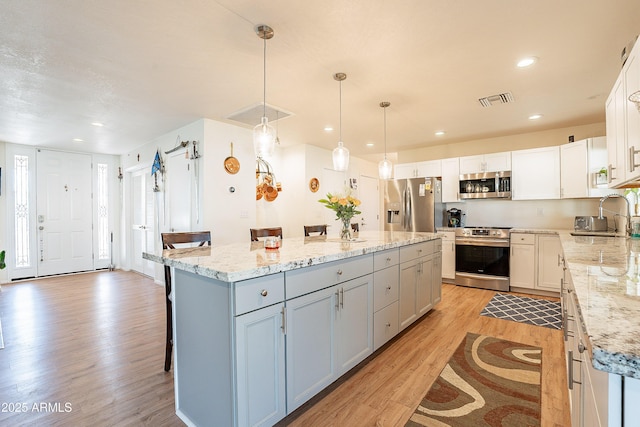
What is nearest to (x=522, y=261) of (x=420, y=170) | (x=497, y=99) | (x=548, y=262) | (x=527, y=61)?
(x=548, y=262)

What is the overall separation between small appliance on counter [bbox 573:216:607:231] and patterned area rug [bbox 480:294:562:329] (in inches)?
42.6

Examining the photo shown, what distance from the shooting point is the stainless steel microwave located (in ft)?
15.5

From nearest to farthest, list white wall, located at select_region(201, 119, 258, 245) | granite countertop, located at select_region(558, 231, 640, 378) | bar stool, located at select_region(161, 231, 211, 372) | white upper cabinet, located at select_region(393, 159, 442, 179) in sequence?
granite countertop, located at select_region(558, 231, 640, 378) < bar stool, located at select_region(161, 231, 211, 372) < white wall, located at select_region(201, 119, 258, 245) < white upper cabinet, located at select_region(393, 159, 442, 179)

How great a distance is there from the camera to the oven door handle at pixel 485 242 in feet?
14.6

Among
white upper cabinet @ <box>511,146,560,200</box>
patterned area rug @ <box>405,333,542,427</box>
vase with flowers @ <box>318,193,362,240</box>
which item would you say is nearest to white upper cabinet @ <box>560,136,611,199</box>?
white upper cabinet @ <box>511,146,560,200</box>

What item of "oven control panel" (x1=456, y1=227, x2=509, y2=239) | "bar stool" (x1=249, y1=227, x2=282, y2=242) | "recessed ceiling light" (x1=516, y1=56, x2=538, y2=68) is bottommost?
"oven control panel" (x1=456, y1=227, x2=509, y2=239)

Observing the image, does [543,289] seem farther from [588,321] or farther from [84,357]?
[84,357]

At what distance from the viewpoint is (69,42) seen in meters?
2.29

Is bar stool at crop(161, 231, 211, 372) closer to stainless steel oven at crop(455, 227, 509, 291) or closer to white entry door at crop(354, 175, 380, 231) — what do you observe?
stainless steel oven at crop(455, 227, 509, 291)

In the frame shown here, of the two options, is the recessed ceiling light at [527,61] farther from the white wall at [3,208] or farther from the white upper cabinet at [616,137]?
the white wall at [3,208]

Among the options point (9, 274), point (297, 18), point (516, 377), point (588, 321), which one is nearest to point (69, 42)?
point (297, 18)

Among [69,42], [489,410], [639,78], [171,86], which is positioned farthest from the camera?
[171,86]

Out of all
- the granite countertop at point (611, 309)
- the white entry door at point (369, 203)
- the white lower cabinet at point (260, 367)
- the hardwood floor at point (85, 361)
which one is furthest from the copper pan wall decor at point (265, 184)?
the granite countertop at point (611, 309)

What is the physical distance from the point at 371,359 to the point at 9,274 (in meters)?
6.73
